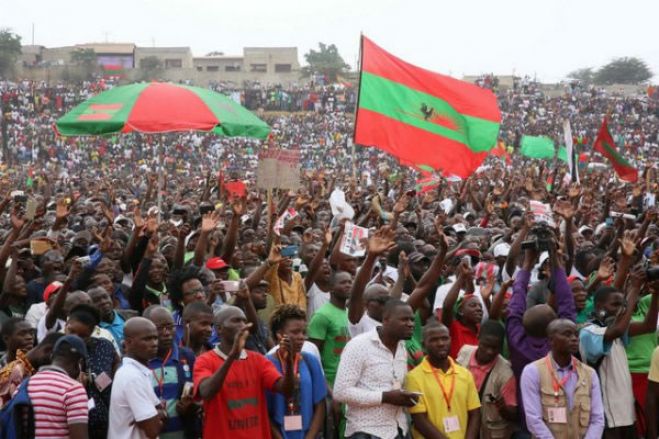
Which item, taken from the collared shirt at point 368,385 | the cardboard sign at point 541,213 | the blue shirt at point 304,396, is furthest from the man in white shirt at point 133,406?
the cardboard sign at point 541,213

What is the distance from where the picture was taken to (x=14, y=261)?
704 cm

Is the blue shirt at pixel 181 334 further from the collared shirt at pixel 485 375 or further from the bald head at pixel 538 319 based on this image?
the bald head at pixel 538 319

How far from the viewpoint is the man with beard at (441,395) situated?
17.9 ft

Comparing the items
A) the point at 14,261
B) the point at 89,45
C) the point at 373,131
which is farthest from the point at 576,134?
the point at 89,45

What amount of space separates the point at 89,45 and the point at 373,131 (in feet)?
207

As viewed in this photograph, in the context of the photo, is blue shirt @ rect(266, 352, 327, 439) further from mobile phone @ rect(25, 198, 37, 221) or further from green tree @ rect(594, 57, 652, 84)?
green tree @ rect(594, 57, 652, 84)

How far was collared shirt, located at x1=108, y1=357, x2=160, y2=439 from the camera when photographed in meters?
4.71

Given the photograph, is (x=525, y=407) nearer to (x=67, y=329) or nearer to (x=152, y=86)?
(x=67, y=329)

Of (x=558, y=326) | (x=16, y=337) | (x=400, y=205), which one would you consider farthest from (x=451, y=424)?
(x=400, y=205)

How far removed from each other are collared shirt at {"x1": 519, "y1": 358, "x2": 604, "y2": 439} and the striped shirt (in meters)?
2.35

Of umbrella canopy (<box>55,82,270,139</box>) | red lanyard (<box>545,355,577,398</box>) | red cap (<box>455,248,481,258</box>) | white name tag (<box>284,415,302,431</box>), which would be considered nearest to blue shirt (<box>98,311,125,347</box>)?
white name tag (<box>284,415,302,431</box>)

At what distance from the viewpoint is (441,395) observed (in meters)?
5.46

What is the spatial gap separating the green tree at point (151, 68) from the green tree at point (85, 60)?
105 inches

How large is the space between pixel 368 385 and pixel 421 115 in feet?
25.4
